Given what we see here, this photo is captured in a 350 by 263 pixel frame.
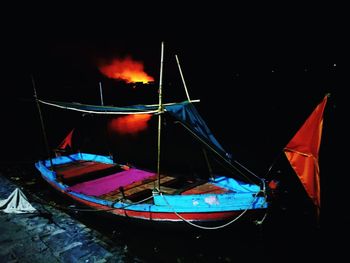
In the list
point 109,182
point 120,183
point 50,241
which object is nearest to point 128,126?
point 109,182

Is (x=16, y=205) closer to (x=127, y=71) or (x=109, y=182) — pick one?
(x=109, y=182)

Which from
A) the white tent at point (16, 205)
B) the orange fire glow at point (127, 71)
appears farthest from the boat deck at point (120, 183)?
the orange fire glow at point (127, 71)

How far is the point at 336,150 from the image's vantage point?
18.8 meters

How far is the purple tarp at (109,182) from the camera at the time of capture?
10.3 m

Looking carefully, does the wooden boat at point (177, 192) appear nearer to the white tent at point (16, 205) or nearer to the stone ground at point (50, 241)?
the stone ground at point (50, 241)

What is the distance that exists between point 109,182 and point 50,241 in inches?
162

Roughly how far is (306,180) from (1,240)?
8.99m

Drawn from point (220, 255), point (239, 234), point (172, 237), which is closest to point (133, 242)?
point (172, 237)

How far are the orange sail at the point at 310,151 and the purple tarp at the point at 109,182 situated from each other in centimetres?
663

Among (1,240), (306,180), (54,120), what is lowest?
(54,120)

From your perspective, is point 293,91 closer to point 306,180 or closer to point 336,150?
point 336,150

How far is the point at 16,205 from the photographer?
9234mm

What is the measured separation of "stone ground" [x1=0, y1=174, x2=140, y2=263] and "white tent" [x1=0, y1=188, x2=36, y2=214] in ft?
0.72

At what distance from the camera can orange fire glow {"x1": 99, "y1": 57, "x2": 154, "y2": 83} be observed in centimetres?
5891
